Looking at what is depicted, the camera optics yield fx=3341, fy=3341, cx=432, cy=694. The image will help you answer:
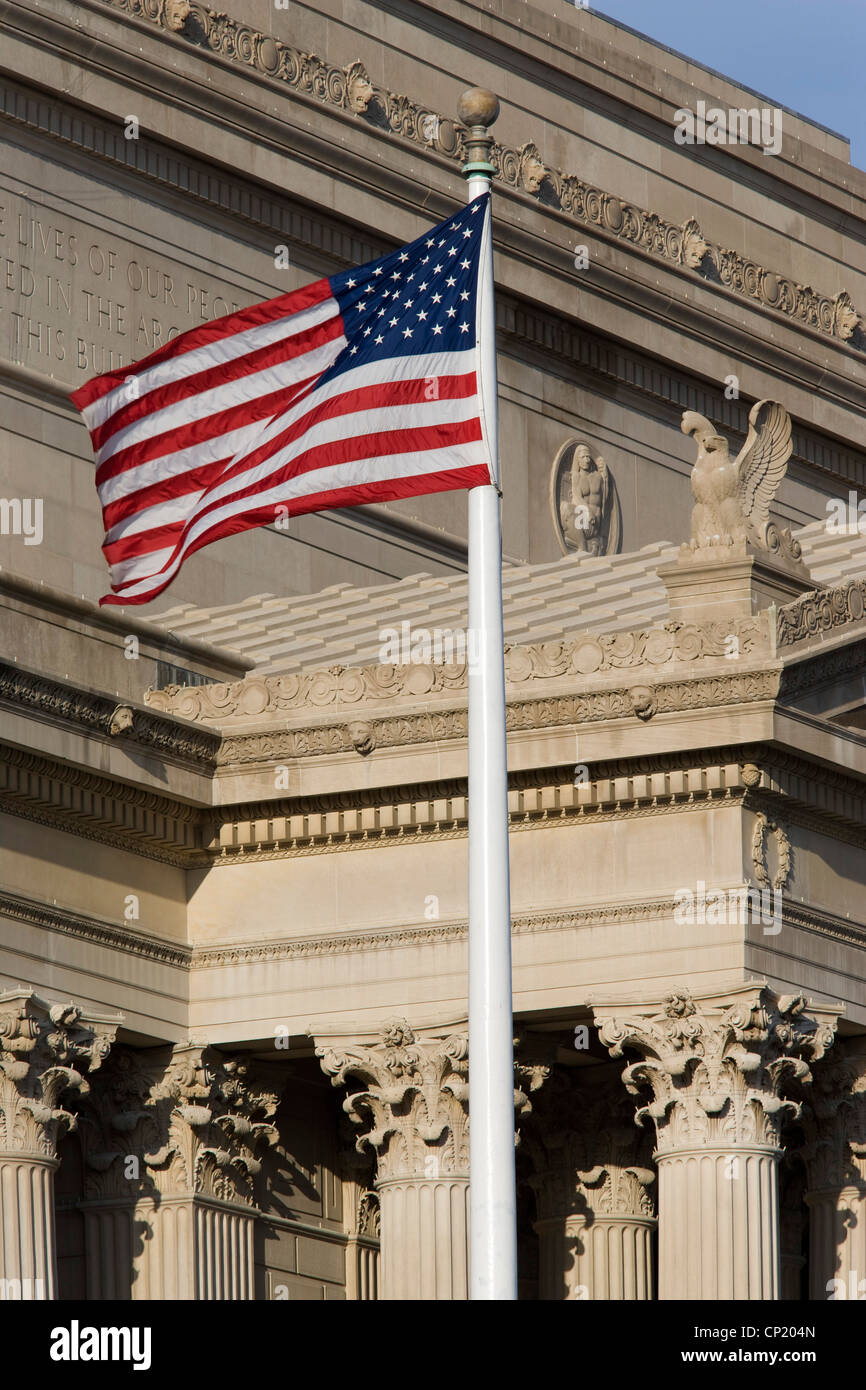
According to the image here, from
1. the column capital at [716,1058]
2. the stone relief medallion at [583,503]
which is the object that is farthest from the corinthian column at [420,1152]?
the stone relief medallion at [583,503]

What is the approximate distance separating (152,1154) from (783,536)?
9122 mm

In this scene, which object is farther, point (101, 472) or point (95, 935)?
point (95, 935)

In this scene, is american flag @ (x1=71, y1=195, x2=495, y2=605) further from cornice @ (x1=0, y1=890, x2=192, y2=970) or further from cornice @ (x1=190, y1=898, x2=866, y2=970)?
cornice @ (x1=190, y1=898, x2=866, y2=970)

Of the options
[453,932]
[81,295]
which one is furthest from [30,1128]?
[81,295]

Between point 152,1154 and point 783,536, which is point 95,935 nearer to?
point 152,1154

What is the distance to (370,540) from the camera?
45531mm

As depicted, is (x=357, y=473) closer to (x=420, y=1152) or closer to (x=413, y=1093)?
(x=413, y=1093)

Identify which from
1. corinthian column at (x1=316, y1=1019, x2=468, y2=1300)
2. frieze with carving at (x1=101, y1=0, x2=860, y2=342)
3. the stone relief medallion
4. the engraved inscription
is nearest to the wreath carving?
corinthian column at (x1=316, y1=1019, x2=468, y2=1300)

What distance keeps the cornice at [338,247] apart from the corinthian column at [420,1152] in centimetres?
1132

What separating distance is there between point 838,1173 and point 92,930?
832cm

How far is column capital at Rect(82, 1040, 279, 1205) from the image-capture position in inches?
1348

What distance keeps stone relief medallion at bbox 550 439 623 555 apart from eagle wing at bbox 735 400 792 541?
13451mm
